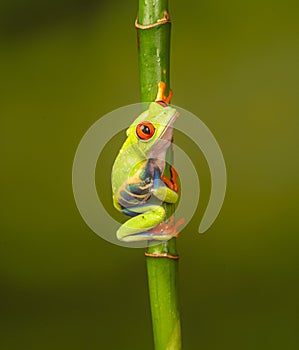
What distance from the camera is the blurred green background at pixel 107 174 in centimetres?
171

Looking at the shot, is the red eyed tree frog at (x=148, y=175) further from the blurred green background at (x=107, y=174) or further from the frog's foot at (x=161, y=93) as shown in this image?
the blurred green background at (x=107, y=174)

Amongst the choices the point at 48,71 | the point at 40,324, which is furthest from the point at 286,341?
the point at 48,71

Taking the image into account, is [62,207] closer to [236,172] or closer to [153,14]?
[236,172]

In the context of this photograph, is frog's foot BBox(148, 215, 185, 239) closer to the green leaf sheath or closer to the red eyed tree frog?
the red eyed tree frog

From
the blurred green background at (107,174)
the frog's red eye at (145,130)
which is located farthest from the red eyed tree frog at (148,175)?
the blurred green background at (107,174)

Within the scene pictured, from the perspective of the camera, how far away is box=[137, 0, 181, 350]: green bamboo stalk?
56 centimetres

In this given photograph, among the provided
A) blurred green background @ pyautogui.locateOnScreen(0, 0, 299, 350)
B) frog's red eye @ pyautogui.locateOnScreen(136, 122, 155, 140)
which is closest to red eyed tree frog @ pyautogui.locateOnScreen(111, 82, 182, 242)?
frog's red eye @ pyautogui.locateOnScreen(136, 122, 155, 140)

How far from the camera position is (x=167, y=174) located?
601 mm

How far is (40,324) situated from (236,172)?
0.74 meters

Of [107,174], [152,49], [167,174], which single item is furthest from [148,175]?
[107,174]

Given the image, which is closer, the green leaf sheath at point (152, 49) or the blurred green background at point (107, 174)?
the green leaf sheath at point (152, 49)

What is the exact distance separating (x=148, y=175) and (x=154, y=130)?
1.9 inches

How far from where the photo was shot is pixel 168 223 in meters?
0.60

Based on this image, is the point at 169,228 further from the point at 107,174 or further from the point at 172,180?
the point at 107,174
